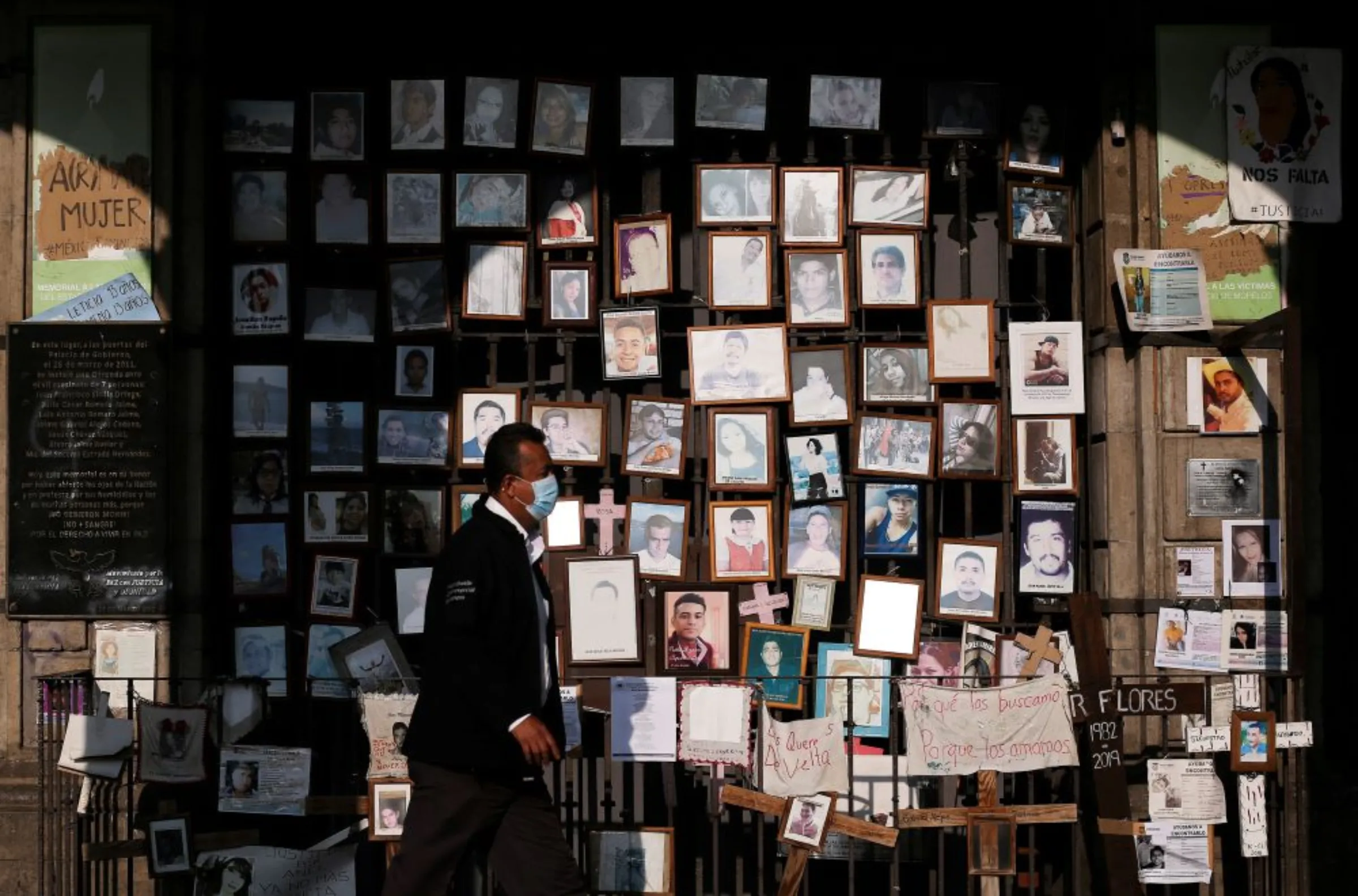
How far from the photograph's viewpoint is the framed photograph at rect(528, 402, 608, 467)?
8.10 meters

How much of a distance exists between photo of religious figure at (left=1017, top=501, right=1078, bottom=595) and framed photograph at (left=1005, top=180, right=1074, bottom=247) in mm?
A: 1265

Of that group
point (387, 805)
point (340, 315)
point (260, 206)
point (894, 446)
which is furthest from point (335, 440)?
point (894, 446)

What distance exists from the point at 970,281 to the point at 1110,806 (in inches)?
101

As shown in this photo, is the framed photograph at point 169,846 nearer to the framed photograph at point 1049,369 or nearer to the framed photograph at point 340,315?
the framed photograph at point 340,315

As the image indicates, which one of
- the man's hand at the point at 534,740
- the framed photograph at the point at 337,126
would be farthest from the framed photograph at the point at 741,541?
the framed photograph at the point at 337,126

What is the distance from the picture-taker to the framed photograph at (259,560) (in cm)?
805

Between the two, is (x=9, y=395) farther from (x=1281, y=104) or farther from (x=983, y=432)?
(x=1281, y=104)

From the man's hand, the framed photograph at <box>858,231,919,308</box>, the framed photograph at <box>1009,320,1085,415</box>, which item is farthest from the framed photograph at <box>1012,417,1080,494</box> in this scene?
the man's hand

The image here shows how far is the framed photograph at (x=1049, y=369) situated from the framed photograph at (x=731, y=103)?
62.4 inches

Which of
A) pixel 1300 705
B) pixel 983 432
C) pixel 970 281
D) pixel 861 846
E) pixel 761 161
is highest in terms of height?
pixel 761 161

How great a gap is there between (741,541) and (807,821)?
4.76 ft

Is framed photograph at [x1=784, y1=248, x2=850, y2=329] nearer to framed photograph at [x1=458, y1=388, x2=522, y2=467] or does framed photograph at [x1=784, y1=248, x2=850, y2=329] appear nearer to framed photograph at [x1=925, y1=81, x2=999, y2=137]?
framed photograph at [x1=925, y1=81, x2=999, y2=137]

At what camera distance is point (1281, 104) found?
7.89 m

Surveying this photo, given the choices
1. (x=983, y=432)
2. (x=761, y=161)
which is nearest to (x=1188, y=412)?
(x=983, y=432)
